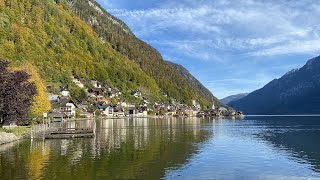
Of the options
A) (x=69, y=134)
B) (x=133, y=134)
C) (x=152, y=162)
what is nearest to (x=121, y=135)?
(x=133, y=134)

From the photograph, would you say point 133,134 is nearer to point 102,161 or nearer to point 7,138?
point 7,138

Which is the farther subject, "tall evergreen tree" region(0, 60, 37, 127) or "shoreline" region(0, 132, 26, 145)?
"tall evergreen tree" region(0, 60, 37, 127)

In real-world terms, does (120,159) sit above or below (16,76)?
below

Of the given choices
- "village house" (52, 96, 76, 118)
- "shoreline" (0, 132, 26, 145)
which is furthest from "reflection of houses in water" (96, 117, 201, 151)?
"village house" (52, 96, 76, 118)

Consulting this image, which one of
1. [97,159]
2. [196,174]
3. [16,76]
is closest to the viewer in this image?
[196,174]

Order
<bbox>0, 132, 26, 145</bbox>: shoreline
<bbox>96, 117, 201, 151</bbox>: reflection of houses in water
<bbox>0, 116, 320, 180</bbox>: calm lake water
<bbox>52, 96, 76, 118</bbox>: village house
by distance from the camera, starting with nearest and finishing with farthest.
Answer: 1. <bbox>0, 116, 320, 180</bbox>: calm lake water
2. <bbox>0, 132, 26, 145</bbox>: shoreline
3. <bbox>96, 117, 201, 151</bbox>: reflection of houses in water
4. <bbox>52, 96, 76, 118</bbox>: village house

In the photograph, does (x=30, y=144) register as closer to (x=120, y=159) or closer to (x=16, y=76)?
(x=16, y=76)

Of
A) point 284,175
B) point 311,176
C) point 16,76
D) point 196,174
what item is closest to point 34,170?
point 196,174

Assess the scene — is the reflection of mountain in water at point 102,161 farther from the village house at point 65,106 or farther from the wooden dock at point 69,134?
the village house at point 65,106

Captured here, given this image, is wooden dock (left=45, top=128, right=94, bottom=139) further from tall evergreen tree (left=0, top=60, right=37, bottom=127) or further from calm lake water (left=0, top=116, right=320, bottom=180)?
calm lake water (left=0, top=116, right=320, bottom=180)

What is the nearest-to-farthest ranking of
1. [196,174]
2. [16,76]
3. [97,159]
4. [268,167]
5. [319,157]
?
1. [196,174]
2. [268,167]
3. [97,159]
4. [319,157]
5. [16,76]

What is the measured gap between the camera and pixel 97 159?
49969mm

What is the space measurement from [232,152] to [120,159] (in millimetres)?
20543

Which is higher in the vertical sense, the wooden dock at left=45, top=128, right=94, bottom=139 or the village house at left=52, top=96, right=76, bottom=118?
the village house at left=52, top=96, right=76, bottom=118
